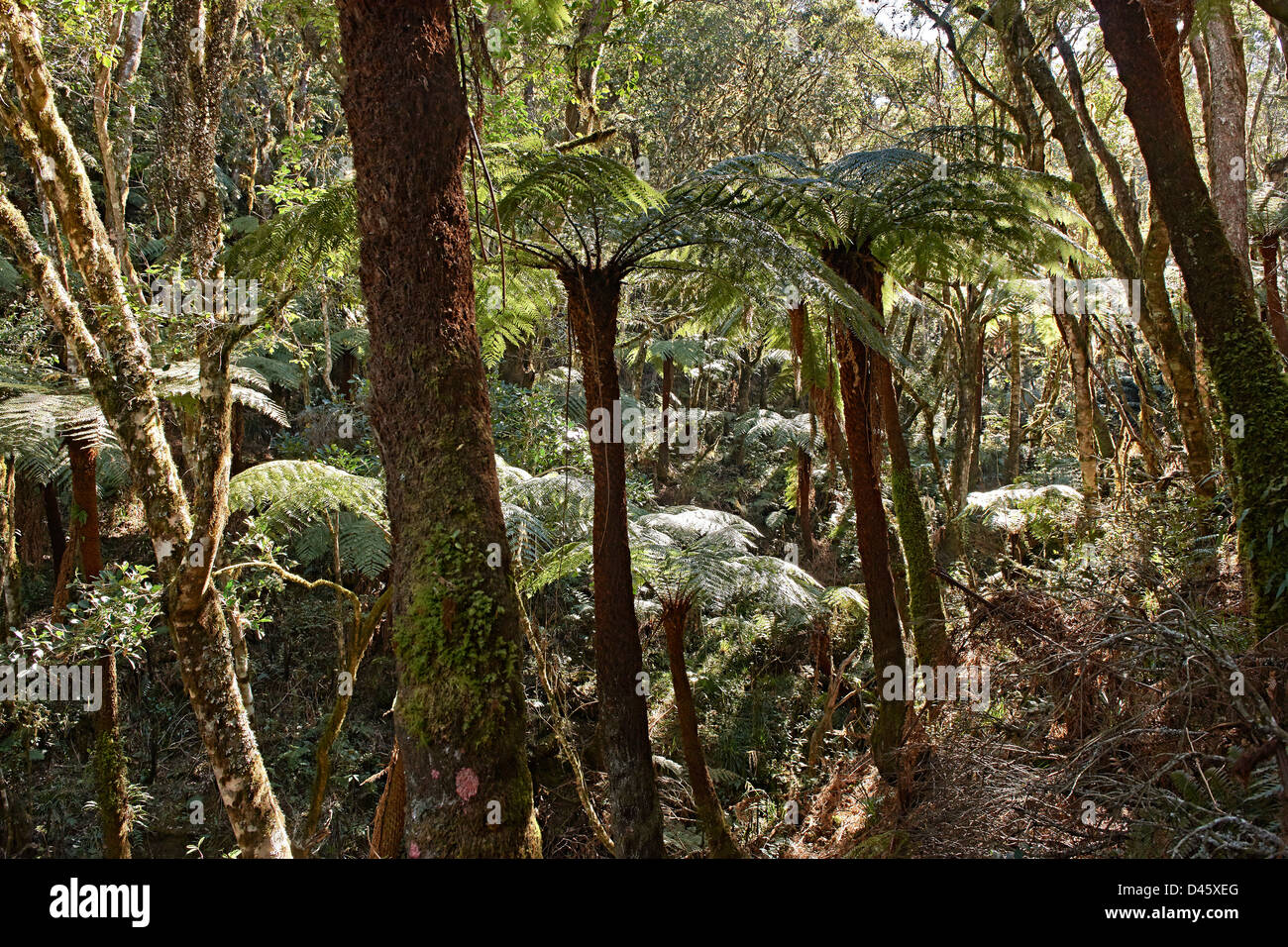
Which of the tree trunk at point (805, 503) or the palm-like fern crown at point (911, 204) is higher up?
the palm-like fern crown at point (911, 204)

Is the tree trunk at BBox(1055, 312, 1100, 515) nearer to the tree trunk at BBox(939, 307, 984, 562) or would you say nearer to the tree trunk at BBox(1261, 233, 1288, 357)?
the tree trunk at BBox(1261, 233, 1288, 357)

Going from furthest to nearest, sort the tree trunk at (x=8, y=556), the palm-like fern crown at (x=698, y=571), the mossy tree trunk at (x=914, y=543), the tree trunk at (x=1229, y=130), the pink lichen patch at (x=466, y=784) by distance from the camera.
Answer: the tree trunk at (x=8, y=556) → the tree trunk at (x=1229, y=130) → the mossy tree trunk at (x=914, y=543) → the palm-like fern crown at (x=698, y=571) → the pink lichen patch at (x=466, y=784)

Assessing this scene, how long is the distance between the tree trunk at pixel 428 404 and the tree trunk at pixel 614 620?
1.33 m

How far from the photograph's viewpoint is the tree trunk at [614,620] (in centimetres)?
349

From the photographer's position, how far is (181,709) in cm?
828

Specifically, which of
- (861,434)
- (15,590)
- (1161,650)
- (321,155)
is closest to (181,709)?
(15,590)

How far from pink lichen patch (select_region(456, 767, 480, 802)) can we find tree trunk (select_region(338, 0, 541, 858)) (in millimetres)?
74

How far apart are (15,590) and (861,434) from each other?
7234 millimetres

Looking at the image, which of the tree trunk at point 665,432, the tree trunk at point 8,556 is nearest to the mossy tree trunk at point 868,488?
the tree trunk at point 8,556

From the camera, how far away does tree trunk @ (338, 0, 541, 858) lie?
6.89 feet

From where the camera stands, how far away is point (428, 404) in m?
2.16

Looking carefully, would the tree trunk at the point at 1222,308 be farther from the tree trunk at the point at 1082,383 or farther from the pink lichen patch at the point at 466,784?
the tree trunk at the point at 1082,383
